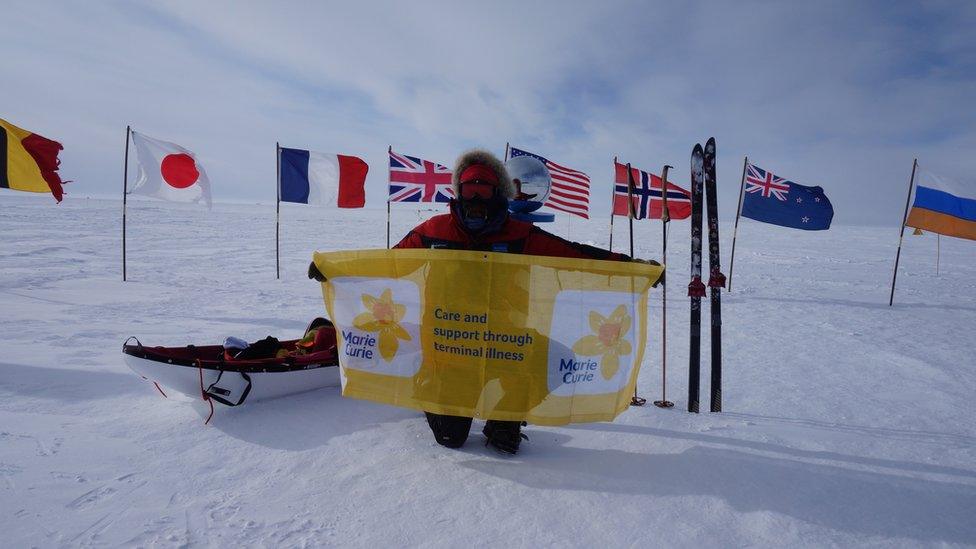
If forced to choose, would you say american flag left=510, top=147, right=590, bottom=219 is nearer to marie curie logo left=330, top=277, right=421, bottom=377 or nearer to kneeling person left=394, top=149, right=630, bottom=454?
kneeling person left=394, top=149, right=630, bottom=454

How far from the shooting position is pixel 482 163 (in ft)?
10.4

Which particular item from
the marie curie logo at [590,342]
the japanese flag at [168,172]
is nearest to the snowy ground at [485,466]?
the marie curie logo at [590,342]

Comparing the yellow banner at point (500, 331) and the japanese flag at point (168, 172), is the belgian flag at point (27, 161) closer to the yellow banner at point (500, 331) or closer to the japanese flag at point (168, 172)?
the japanese flag at point (168, 172)

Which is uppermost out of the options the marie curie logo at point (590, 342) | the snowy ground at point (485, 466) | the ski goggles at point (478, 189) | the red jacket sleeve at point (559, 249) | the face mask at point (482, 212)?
the ski goggles at point (478, 189)

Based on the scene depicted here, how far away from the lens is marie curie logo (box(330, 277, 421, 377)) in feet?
10.0

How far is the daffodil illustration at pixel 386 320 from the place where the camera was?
3.08 metres

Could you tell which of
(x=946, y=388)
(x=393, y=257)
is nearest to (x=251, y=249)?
(x=393, y=257)

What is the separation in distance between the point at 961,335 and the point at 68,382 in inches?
491

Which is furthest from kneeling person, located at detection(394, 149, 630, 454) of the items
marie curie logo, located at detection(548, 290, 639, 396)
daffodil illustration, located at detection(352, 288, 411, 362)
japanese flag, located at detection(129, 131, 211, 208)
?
japanese flag, located at detection(129, 131, 211, 208)

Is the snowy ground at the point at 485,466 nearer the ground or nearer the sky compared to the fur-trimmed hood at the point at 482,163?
nearer the ground

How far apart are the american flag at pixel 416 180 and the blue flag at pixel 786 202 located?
27.3ft

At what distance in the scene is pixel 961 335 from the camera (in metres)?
7.95

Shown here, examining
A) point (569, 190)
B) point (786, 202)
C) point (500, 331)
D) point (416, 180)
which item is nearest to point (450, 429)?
point (500, 331)

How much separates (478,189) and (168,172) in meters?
11.0
